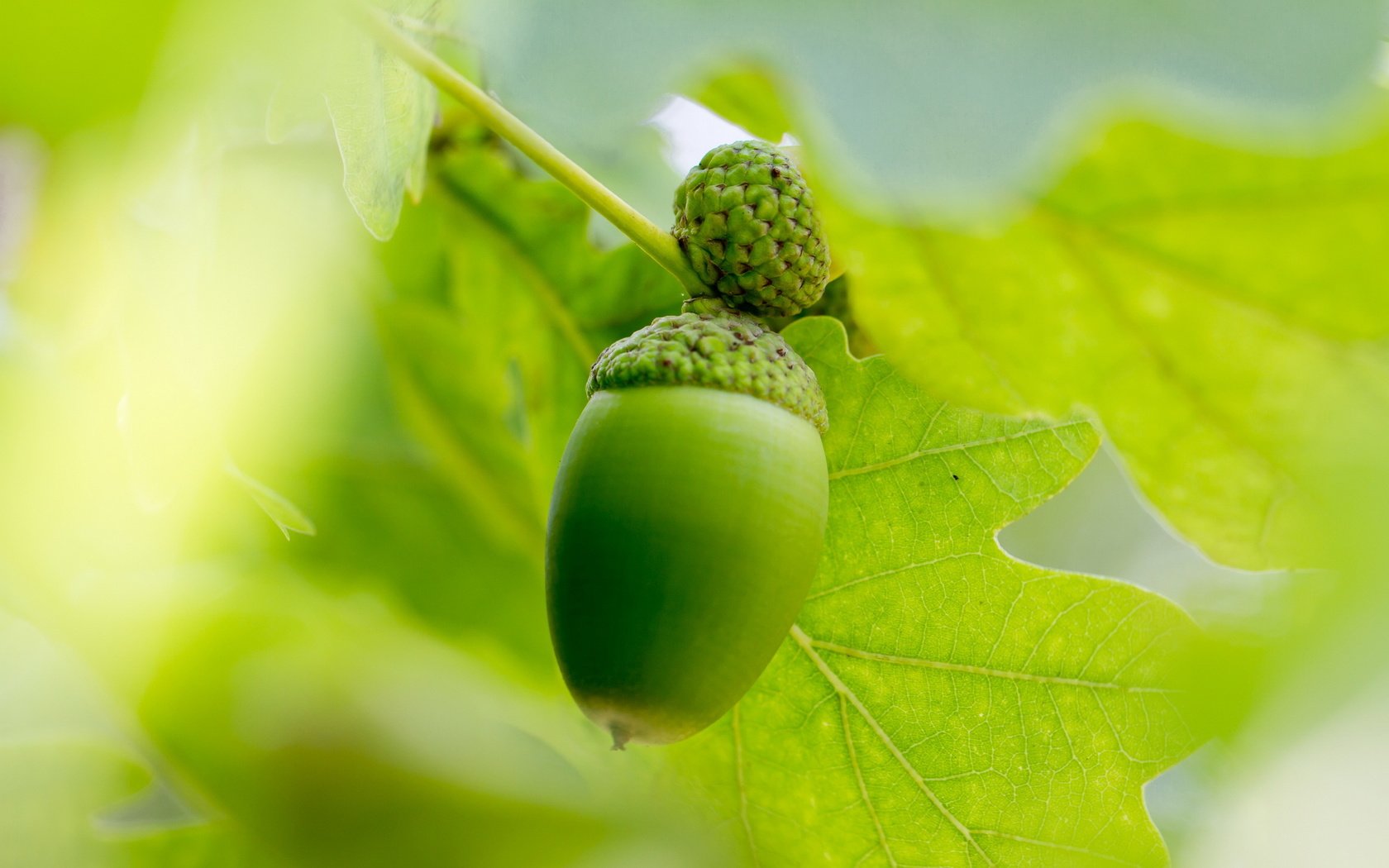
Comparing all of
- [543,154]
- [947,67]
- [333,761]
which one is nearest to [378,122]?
[543,154]

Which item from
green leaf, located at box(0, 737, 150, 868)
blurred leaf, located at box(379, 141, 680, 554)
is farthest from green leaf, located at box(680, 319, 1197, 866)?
green leaf, located at box(0, 737, 150, 868)

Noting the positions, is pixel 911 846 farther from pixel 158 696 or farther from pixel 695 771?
pixel 158 696

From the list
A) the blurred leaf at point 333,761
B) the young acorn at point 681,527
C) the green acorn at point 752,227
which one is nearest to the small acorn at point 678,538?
the young acorn at point 681,527

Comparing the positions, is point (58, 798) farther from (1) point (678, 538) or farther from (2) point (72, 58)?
(2) point (72, 58)

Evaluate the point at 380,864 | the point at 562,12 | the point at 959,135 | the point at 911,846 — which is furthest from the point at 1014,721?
the point at 380,864

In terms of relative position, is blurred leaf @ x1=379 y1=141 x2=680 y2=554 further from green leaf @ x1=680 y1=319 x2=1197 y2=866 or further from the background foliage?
green leaf @ x1=680 y1=319 x2=1197 y2=866

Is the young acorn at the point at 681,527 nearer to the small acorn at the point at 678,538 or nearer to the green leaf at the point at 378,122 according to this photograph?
the small acorn at the point at 678,538
